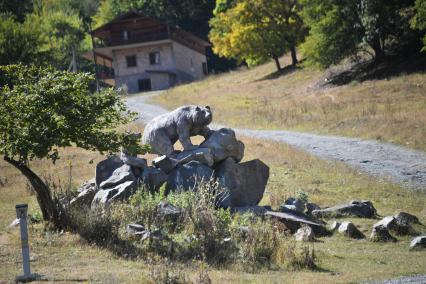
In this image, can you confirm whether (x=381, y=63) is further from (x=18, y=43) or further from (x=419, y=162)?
(x=18, y=43)

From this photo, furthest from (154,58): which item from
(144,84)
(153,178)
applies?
(153,178)

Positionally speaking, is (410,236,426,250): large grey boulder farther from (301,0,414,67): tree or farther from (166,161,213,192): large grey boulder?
(301,0,414,67): tree

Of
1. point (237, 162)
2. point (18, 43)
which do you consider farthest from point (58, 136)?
point (18, 43)

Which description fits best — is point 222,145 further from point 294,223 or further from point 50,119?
point 50,119

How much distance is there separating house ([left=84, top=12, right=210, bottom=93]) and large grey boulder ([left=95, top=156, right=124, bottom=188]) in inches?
2221

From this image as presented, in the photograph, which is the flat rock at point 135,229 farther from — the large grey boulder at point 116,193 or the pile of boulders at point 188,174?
the pile of boulders at point 188,174

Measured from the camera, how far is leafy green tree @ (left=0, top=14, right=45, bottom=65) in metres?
56.5

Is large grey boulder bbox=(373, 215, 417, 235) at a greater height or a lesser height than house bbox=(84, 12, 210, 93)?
lesser

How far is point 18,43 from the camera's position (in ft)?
189

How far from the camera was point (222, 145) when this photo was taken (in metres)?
18.6

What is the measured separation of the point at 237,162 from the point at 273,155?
924cm

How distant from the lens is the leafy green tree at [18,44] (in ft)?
185

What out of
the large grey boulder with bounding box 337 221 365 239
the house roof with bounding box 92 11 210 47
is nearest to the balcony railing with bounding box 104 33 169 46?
the house roof with bounding box 92 11 210 47

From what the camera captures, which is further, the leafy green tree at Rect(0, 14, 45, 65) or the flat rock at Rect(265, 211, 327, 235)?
the leafy green tree at Rect(0, 14, 45, 65)
